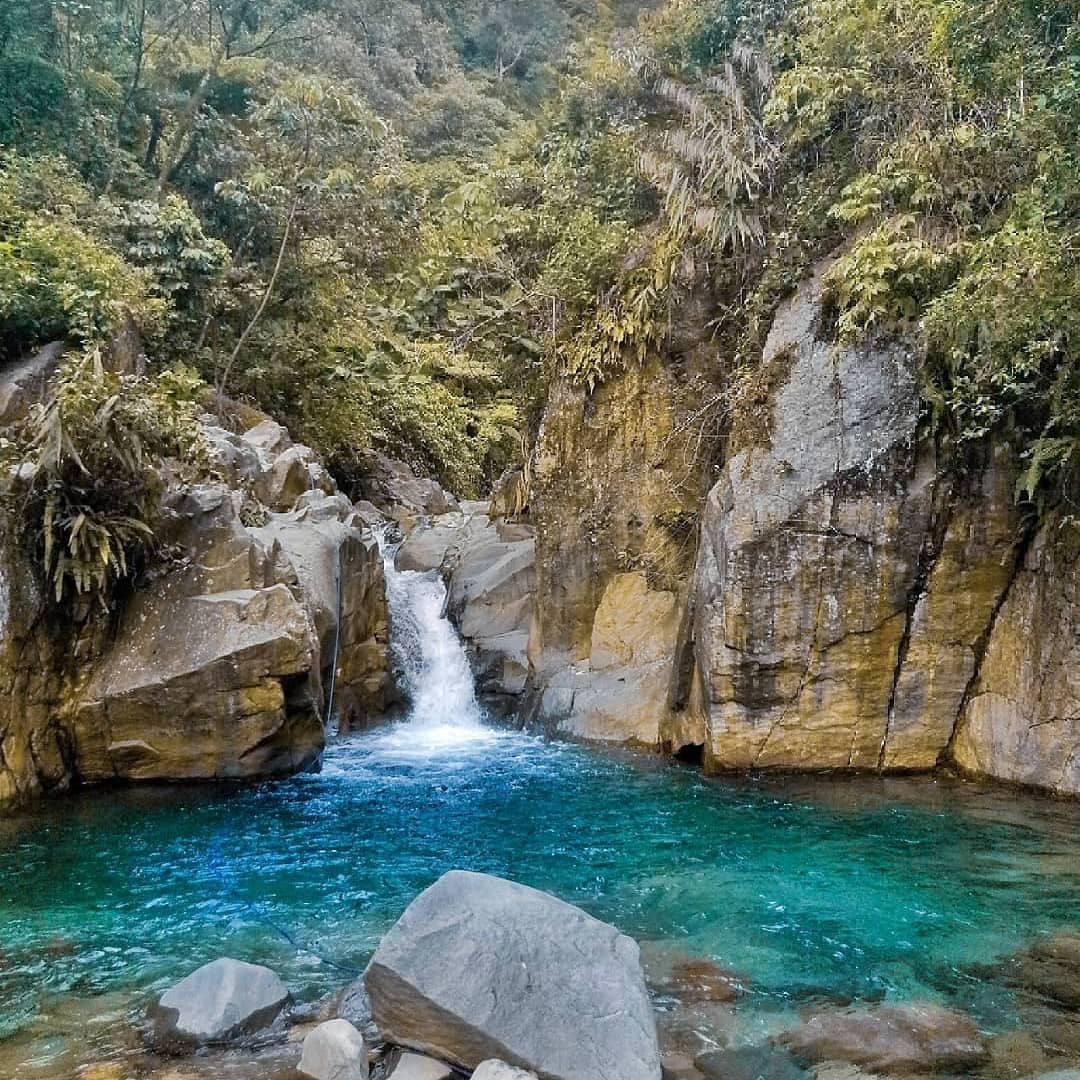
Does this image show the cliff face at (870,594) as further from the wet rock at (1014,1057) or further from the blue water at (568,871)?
the wet rock at (1014,1057)

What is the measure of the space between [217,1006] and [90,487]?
7.74m

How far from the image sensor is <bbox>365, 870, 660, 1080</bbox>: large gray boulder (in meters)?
4.62

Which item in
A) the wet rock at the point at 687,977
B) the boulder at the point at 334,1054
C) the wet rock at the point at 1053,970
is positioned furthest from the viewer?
the wet rock at the point at 687,977

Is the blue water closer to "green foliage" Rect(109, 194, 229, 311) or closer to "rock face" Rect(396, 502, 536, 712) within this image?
"rock face" Rect(396, 502, 536, 712)

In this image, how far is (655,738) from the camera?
12.9 meters

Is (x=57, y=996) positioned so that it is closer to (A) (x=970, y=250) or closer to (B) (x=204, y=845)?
(B) (x=204, y=845)

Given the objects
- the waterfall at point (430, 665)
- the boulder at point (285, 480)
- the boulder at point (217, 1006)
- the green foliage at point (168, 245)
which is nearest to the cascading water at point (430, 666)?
the waterfall at point (430, 665)

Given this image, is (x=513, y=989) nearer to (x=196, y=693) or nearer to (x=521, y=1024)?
(x=521, y=1024)

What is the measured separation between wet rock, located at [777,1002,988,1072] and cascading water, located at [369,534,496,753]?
9.14m

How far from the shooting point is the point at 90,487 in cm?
→ 1138

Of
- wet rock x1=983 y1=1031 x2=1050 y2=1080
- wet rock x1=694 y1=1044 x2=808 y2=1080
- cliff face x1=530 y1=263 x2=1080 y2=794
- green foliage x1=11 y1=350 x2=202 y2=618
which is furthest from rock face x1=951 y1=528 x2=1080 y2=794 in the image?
green foliage x1=11 y1=350 x2=202 y2=618

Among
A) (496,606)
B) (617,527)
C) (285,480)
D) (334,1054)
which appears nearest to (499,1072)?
(334,1054)

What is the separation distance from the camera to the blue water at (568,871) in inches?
251

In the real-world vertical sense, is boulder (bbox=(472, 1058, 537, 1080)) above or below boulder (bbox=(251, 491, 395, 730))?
below
